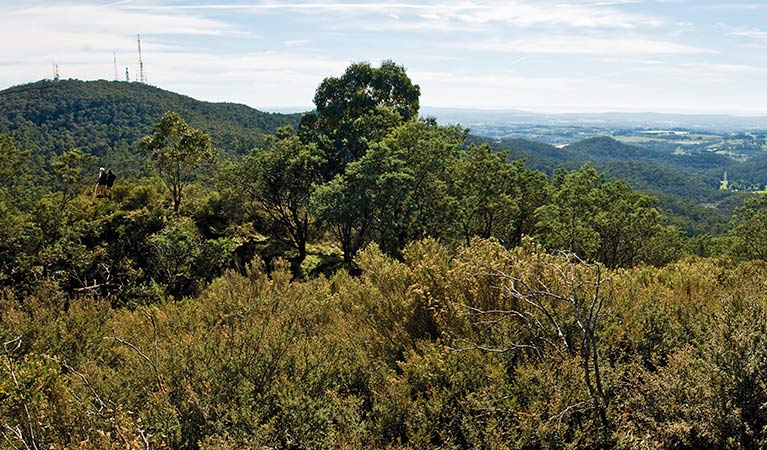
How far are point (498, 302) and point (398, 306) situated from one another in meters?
1.49

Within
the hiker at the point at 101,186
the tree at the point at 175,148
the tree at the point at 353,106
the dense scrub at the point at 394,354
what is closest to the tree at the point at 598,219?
the dense scrub at the point at 394,354

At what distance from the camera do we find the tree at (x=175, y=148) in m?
21.4

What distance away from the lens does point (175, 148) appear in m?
21.5

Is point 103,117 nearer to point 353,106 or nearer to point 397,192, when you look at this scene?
point 353,106

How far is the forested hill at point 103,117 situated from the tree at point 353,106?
55.8m

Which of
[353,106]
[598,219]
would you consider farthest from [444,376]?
[353,106]

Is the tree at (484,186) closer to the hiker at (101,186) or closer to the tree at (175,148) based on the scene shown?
the tree at (175,148)

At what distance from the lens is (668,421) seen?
Result: 15.5ft

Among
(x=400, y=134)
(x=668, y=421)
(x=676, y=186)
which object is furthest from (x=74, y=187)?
(x=676, y=186)

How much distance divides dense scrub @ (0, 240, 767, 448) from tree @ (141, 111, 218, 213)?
1492 centimetres

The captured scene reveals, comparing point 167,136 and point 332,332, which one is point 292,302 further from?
point 167,136

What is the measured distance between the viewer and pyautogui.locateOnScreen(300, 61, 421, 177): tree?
2036 cm

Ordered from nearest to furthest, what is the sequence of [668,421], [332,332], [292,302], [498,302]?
[668,421] → [498,302] → [332,332] → [292,302]

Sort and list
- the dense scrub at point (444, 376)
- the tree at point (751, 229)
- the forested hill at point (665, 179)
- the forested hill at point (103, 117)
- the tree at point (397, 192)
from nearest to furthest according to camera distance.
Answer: the dense scrub at point (444, 376)
the tree at point (397, 192)
the tree at point (751, 229)
the forested hill at point (103, 117)
the forested hill at point (665, 179)
